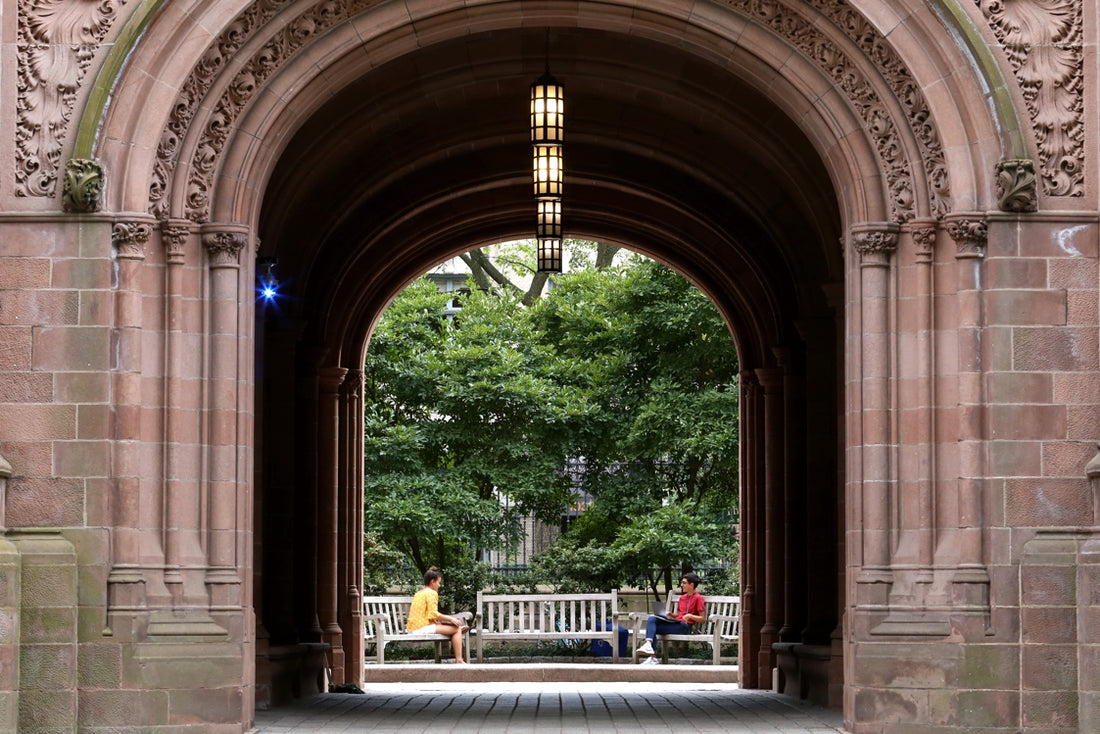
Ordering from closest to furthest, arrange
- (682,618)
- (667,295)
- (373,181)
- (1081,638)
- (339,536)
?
1. (1081,638)
2. (373,181)
3. (339,536)
4. (682,618)
5. (667,295)

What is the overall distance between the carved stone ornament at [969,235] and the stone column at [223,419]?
209 inches

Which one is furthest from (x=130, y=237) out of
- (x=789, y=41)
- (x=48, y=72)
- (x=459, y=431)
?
(x=459, y=431)

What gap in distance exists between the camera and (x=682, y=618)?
26.6 meters

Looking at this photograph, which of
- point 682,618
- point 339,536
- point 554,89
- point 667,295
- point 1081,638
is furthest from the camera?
point 667,295

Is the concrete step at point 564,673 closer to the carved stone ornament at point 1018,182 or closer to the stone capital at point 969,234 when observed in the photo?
the stone capital at point 969,234

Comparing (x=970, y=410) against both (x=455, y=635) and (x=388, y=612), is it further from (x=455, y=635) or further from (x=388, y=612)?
(x=388, y=612)

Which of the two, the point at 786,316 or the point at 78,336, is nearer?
the point at 78,336

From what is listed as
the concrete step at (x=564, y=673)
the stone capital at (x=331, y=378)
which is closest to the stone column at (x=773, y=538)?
the concrete step at (x=564, y=673)

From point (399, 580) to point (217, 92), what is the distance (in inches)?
706

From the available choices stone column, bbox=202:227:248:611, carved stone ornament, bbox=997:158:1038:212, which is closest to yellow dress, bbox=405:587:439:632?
stone column, bbox=202:227:248:611

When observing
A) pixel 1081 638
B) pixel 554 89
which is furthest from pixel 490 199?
pixel 1081 638

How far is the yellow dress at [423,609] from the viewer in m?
25.4

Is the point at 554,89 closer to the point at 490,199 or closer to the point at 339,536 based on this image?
the point at 490,199

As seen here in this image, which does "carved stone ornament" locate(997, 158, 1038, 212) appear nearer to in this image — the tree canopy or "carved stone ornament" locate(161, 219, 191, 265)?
"carved stone ornament" locate(161, 219, 191, 265)
